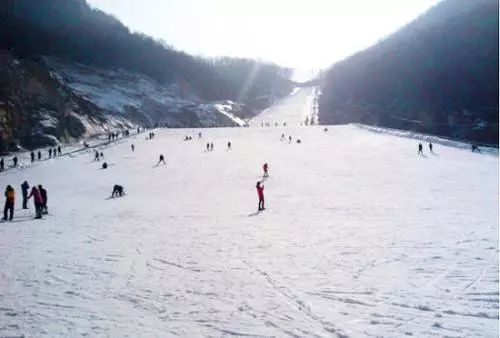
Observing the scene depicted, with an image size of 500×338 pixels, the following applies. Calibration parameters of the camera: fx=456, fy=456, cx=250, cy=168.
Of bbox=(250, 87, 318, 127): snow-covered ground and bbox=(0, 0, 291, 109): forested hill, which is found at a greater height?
bbox=(0, 0, 291, 109): forested hill

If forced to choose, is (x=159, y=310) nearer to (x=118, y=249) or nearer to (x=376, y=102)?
(x=118, y=249)

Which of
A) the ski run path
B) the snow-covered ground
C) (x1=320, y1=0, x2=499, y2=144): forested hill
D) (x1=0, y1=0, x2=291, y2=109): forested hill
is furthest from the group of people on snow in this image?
the snow-covered ground

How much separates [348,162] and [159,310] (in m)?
30.1

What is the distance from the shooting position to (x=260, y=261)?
11.0 meters

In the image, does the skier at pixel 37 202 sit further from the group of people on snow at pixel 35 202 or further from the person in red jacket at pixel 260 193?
the person in red jacket at pixel 260 193

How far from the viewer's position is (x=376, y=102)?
108m

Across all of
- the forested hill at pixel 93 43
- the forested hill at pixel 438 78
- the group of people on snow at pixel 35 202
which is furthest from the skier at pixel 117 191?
the forested hill at pixel 93 43

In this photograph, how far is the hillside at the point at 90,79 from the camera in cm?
5931

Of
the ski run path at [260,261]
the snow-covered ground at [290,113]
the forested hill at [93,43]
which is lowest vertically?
the ski run path at [260,261]

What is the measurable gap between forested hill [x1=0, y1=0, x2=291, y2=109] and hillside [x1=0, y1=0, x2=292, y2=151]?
0.27 meters

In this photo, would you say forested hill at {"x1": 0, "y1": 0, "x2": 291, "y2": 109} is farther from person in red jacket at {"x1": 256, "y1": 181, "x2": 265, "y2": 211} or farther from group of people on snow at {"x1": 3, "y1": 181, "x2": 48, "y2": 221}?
person in red jacket at {"x1": 256, "y1": 181, "x2": 265, "y2": 211}

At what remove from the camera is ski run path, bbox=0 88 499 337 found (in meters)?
7.49

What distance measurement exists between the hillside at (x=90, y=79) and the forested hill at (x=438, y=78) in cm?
3506

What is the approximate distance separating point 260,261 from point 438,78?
309ft
